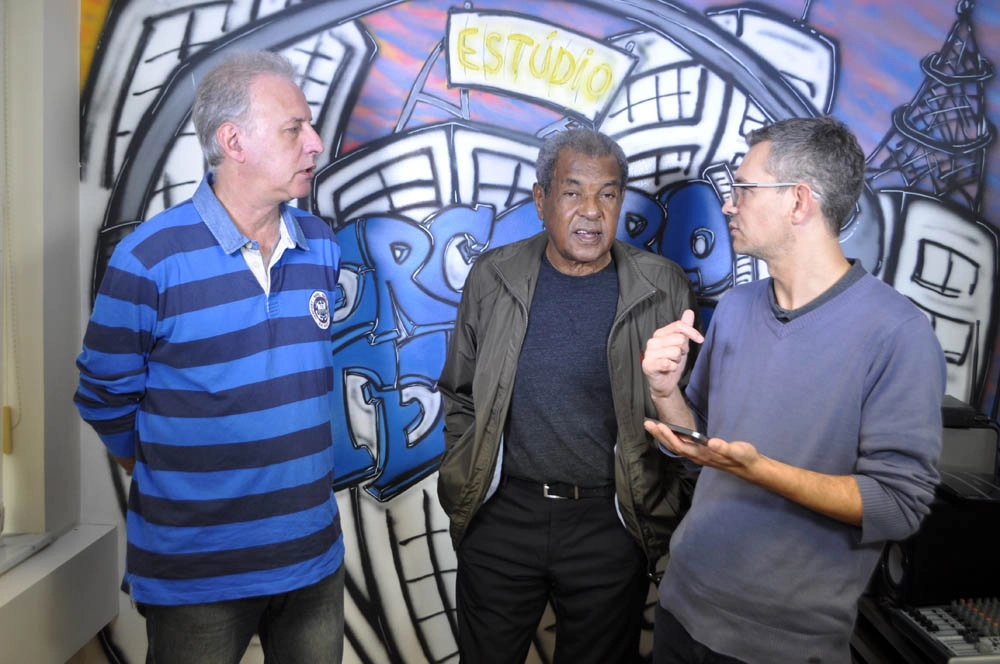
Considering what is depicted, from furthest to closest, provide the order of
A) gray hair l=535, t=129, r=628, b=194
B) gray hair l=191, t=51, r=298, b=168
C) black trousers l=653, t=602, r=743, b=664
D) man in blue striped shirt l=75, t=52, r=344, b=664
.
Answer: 1. gray hair l=535, t=129, r=628, b=194
2. gray hair l=191, t=51, r=298, b=168
3. man in blue striped shirt l=75, t=52, r=344, b=664
4. black trousers l=653, t=602, r=743, b=664

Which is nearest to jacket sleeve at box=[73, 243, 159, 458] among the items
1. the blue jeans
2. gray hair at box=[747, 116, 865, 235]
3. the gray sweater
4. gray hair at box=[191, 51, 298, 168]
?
gray hair at box=[191, 51, 298, 168]

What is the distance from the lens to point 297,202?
2.74 meters

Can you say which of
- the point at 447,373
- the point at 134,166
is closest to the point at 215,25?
the point at 134,166

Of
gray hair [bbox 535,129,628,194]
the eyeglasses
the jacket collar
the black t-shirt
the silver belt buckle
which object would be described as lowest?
the silver belt buckle

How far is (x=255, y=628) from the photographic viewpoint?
6.21 ft

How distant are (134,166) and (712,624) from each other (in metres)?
2.28

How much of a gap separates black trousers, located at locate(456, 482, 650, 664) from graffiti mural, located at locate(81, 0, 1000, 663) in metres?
0.61

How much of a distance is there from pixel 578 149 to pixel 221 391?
118 centimetres

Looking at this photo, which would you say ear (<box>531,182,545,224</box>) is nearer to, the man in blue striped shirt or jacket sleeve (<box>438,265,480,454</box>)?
jacket sleeve (<box>438,265,480,454</box>)

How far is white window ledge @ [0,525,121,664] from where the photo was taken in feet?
7.32

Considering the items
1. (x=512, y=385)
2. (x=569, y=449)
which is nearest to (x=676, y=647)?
(x=569, y=449)

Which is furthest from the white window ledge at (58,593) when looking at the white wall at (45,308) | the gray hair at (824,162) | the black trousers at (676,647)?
the gray hair at (824,162)

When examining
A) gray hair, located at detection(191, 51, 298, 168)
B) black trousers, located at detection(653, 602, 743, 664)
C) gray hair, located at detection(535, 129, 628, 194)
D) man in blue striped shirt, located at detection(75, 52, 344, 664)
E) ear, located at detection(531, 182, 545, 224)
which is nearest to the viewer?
black trousers, located at detection(653, 602, 743, 664)

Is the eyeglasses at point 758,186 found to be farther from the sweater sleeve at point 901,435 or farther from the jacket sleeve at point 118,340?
the jacket sleeve at point 118,340
